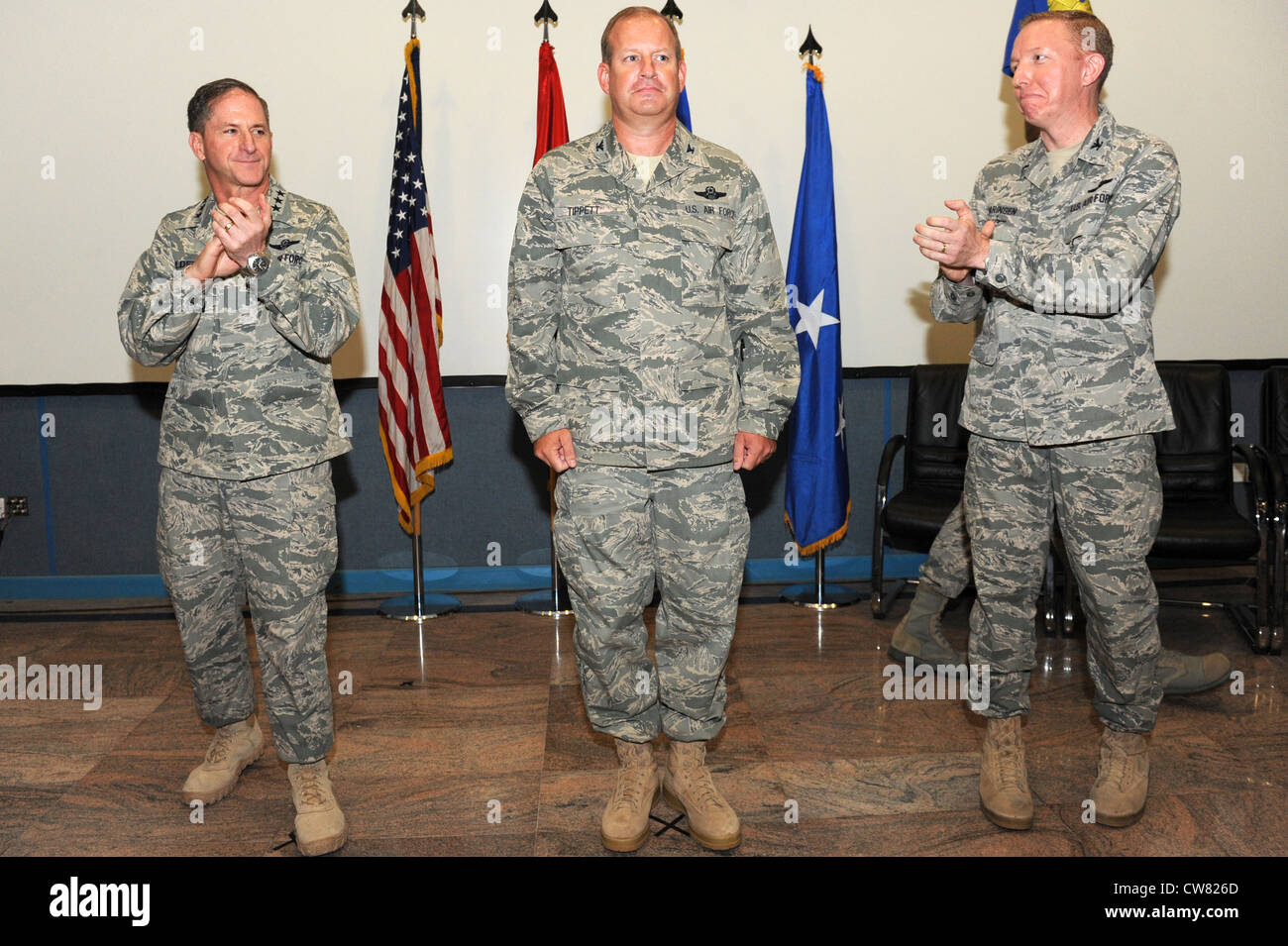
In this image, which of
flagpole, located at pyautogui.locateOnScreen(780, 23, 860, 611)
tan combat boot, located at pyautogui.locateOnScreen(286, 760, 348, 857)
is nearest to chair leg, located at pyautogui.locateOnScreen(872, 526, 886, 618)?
flagpole, located at pyautogui.locateOnScreen(780, 23, 860, 611)

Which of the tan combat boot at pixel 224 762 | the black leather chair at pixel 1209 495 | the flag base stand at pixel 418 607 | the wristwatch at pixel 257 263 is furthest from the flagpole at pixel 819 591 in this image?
the wristwatch at pixel 257 263

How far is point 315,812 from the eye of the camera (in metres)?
2.53

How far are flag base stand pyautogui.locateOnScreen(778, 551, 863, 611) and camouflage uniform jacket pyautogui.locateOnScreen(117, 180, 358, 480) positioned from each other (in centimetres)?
251

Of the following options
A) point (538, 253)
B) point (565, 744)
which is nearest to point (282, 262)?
point (538, 253)

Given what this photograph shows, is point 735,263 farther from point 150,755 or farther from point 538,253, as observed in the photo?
point 150,755

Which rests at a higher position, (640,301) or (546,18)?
(546,18)

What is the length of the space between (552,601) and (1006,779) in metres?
2.34

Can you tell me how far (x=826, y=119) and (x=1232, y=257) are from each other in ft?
6.58

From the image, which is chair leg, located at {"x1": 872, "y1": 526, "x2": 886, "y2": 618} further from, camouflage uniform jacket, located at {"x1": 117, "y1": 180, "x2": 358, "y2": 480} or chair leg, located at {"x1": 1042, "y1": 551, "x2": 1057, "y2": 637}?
camouflage uniform jacket, located at {"x1": 117, "y1": 180, "x2": 358, "y2": 480}

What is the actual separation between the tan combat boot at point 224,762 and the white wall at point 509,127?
6.81 feet

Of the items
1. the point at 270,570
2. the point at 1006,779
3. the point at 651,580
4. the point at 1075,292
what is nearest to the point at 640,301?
the point at 651,580

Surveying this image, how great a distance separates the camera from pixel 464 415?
4.74 meters

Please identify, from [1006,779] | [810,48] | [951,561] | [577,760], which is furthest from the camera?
[810,48]

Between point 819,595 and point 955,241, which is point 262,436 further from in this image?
point 819,595
